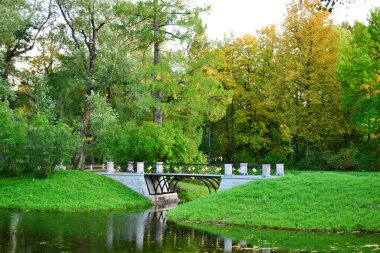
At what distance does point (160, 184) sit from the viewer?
36250mm

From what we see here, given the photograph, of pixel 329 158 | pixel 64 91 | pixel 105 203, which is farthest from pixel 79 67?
Answer: pixel 329 158

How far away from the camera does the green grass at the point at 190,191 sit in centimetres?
3791

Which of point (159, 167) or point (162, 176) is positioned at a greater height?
point (159, 167)

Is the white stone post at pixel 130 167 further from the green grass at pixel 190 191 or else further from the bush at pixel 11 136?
the bush at pixel 11 136

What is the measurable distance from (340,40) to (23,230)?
98.3 ft

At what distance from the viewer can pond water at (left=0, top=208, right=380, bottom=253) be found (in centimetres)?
1691

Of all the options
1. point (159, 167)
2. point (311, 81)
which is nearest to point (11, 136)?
point (159, 167)

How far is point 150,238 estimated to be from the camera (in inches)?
766

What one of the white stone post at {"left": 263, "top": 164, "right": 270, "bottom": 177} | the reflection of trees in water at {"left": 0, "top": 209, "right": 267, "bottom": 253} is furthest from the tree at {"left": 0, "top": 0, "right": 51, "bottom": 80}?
the white stone post at {"left": 263, "top": 164, "right": 270, "bottom": 177}

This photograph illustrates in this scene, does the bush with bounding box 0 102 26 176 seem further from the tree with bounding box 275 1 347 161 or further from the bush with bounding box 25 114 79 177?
the tree with bounding box 275 1 347 161

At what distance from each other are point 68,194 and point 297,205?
1440 centimetres

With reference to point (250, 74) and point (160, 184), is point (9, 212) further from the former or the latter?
point (250, 74)

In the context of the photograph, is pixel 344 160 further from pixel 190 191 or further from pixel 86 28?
pixel 86 28

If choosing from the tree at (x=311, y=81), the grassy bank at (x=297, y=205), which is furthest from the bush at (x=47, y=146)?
the tree at (x=311, y=81)
